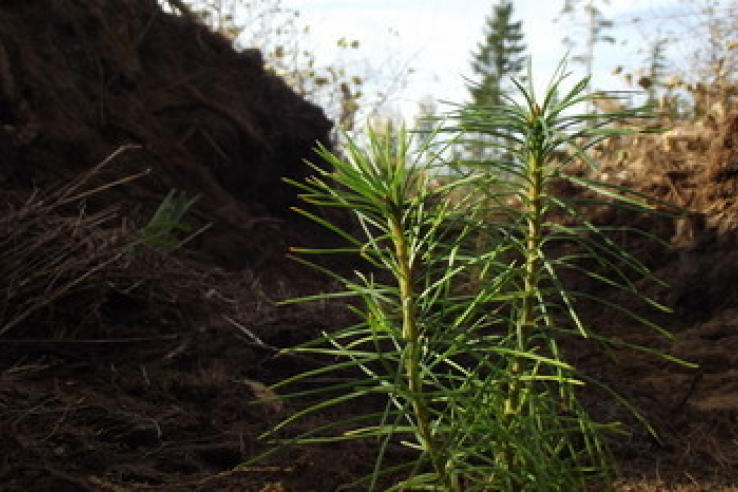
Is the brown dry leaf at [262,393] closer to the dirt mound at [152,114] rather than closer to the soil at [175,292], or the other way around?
the soil at [175,292]

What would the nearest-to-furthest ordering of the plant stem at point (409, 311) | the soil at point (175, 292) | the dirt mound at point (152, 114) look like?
the plant stem at point (409, 311), the soil at point (175, 292), the dirt mound at point (152, 114)

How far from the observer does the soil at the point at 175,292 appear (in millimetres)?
2010

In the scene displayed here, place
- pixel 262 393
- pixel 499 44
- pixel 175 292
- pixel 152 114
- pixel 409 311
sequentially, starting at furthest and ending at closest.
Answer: pixel 499 44, pixel 152 114, pixel 175 292, pixel 262 393, pixel 409 311

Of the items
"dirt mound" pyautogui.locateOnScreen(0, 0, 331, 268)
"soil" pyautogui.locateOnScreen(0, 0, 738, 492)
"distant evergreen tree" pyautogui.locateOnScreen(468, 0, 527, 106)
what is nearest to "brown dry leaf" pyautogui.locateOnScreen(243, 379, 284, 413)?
"soil" pyautogui.locateOnScreen(0, 0, 738, 492)

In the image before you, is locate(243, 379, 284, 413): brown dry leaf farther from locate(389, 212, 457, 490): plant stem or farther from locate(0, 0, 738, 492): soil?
locate(389, 212, 457, 490): plant stem

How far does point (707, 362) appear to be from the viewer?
3180mm

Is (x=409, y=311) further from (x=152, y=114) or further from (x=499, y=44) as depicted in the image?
(x=499, y=44)

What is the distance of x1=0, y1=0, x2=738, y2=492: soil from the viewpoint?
201 cm

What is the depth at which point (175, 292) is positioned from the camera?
10.5ft

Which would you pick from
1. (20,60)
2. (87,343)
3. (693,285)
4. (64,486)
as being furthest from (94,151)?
(693,285)

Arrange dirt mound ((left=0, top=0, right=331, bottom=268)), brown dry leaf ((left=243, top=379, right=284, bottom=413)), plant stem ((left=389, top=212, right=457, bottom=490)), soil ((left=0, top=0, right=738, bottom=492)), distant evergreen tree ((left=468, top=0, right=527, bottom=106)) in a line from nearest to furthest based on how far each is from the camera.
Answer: plant stem ((left=389, top=212, right=457, bottom=490)), soil ((left=0, top=0, right=738, bottom=492)), brown dry leaf ((left=243, top=379, right=284, bottom=413)), dirt mound ((left=0, top=0, right=331, bottom=268)), distant evergreen tree ((left=468, top=0, right=527, bottom=106))

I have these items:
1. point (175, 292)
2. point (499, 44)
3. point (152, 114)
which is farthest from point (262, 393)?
point (499, 44)

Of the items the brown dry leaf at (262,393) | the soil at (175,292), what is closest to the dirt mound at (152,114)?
the soil at (175,292)

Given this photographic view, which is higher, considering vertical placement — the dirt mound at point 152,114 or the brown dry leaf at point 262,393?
the dirt mound at point 152,114
